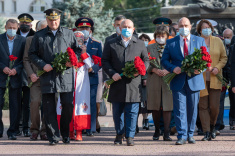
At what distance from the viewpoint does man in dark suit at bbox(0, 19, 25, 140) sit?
40.3 ft

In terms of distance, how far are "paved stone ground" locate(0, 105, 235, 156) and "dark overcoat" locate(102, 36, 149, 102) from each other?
33.7 inches

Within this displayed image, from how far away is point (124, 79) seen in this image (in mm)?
11242

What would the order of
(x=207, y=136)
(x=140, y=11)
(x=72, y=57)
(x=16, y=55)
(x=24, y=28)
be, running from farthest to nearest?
(x=140, y=11)
(x=24, y=28)
(x=16, y=55)
(x=207, y=136)
(x=72, y=57)

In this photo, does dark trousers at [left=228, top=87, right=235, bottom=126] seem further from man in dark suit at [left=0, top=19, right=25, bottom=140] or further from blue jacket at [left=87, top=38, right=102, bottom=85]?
man in dark suit at [left=0, top=19, right=25, bottom=140]

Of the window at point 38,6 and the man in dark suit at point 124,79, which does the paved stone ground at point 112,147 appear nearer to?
the man in dark suit at point 124,79

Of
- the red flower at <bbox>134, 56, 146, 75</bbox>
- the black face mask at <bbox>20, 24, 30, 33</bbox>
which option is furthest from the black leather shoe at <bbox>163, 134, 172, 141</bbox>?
the black face mask at <bbox>20, 24, 30, 33</bbox>

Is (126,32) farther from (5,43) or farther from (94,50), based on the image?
(5,43)

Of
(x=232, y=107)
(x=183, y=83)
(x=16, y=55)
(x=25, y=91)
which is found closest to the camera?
(x=183, y=83)

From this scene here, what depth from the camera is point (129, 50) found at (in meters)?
11.2

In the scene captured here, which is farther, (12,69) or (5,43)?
(5,43)

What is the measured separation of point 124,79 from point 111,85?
0.28 meters

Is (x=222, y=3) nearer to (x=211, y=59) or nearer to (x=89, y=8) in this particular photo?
(x=211, y=59)

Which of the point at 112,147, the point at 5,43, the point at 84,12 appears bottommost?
the point at 112,147

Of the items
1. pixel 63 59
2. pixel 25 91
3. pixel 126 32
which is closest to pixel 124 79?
pixel 126 32
